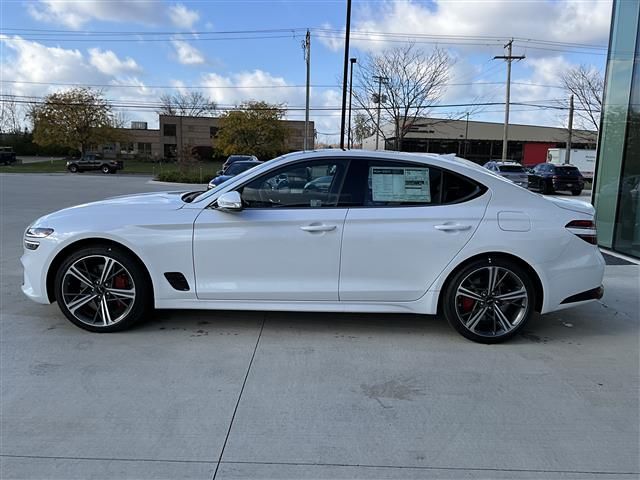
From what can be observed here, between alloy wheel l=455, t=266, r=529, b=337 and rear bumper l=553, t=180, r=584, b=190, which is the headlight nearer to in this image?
alloy wheel l=455, t=266, r=529, b=337

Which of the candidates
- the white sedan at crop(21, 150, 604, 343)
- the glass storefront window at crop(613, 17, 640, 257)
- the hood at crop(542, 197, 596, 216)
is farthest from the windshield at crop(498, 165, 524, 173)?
the white sedan at crop(21, 150, 604, 343)

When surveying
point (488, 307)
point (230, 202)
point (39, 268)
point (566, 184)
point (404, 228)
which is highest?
point (230, 202)

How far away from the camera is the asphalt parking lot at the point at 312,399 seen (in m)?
2.62

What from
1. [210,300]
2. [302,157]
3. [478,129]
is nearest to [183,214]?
[210,300]

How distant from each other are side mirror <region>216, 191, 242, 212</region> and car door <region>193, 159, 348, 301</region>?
3.4 inches

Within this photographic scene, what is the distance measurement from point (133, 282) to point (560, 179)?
82.4ft

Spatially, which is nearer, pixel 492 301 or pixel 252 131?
pixel 492 301

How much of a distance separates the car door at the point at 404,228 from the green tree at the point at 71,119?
6078cm

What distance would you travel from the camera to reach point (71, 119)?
56.5m

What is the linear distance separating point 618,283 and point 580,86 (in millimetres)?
39057

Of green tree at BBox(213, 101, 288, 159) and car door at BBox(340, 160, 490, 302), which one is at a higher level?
green tree at BBox(213, 101, 288, 159)

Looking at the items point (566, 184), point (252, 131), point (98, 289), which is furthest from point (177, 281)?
point (252, 131)

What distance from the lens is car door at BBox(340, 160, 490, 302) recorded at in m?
4.08

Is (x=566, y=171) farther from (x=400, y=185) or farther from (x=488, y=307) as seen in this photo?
(x=400, y=185)
